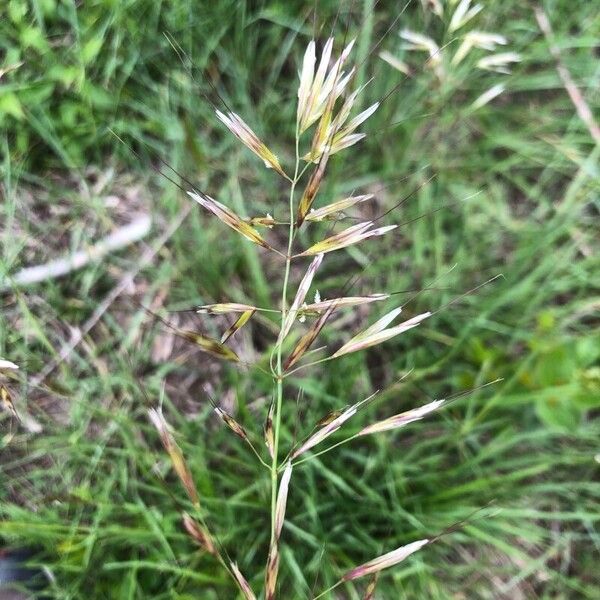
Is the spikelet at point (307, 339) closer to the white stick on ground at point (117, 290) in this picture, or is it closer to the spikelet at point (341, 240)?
the spikelet at point (341, 240)

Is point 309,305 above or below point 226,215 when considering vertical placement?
below

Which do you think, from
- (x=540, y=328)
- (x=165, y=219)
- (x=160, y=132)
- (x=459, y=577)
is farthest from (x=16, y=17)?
(x=459, y=577)

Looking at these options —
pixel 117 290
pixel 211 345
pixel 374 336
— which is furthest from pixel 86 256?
pixel 374 336

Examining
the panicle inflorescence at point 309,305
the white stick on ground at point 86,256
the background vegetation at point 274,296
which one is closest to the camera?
the panicle inflorescence at point 309,305

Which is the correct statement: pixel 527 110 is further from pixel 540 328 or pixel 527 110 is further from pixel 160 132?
pixel 160 132

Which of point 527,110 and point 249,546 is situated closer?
point 249,546

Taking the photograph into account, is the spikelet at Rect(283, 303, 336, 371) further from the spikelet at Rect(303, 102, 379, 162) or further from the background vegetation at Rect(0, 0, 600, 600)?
the background vegetation at Rect(0, 0, 600, 600)

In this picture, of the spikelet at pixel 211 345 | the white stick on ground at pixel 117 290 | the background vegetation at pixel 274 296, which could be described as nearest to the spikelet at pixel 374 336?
the spikelet at pixel 211 345

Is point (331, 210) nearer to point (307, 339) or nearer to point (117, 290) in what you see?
point (307, 339)
